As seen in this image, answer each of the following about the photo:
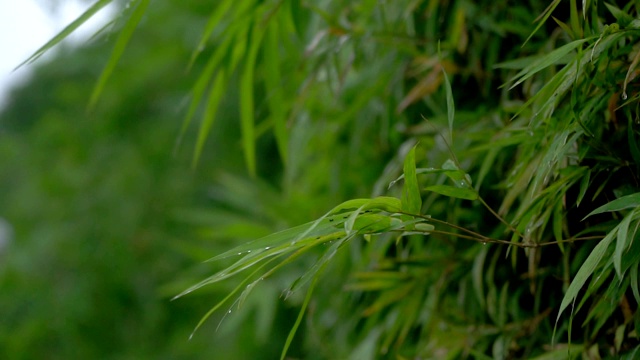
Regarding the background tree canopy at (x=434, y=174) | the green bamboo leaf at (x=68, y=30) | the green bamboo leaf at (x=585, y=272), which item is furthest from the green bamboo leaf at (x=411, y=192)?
the green bamboo leaf at (x=68, y=30)

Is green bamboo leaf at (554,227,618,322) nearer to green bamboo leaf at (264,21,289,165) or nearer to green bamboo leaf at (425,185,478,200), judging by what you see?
green bamboo leaf at (425,185,478,200)

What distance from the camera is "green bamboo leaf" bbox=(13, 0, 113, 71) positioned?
817 mm

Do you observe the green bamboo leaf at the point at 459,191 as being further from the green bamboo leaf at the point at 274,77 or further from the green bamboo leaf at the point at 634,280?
the green bamboo leaf at the point at 274,77

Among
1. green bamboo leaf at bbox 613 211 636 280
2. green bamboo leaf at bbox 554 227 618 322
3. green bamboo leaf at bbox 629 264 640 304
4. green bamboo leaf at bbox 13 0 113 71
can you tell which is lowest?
green bamboo leaf at bbox 629 264 640 304

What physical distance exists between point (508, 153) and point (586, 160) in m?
0.18

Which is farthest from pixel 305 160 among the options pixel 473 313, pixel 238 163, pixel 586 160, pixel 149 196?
pixel 149 196

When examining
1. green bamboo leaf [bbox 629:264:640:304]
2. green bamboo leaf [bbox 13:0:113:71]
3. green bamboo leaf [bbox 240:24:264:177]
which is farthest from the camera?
green bamboo leaf [bbox 240:24:264:177]

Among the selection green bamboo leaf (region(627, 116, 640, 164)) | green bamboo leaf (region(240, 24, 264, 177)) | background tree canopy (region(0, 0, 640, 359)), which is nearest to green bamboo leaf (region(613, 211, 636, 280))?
background tree canopy (region(0, 0, 640, 359))

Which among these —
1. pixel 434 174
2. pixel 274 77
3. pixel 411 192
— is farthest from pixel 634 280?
pixel 274 77

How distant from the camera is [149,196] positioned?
3018 millimetres

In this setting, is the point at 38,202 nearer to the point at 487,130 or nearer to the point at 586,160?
the point at 487,130

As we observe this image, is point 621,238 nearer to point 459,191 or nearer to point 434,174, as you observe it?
point 459,191

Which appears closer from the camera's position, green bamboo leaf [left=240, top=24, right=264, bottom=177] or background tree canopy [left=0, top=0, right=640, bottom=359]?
background tree canopy [left=0, top=0, right=640, bottom=359]

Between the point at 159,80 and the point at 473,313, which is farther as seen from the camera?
the point at 159,80
